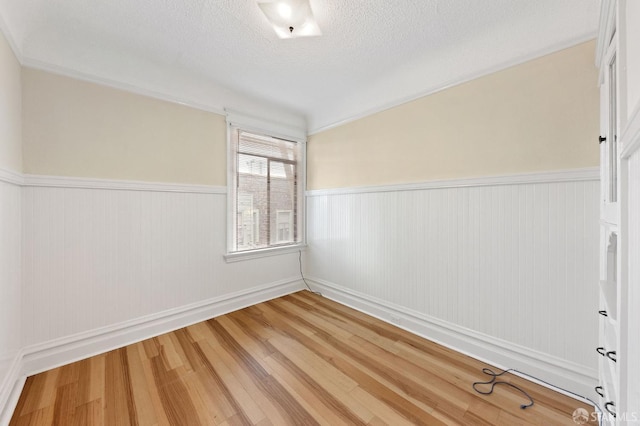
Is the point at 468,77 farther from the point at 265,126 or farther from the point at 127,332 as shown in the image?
the point at 127,332

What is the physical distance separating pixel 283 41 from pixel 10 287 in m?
2.49

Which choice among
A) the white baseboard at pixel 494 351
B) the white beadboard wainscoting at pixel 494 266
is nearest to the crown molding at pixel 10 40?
the white beadboard wainscoting at pixel 494 266

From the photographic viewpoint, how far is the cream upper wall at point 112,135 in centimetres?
176

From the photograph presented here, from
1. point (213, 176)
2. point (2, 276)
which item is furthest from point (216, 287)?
point (2, 276)

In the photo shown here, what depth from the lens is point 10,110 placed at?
4.93 feet

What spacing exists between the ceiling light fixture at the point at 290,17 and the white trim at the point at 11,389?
2.74 m

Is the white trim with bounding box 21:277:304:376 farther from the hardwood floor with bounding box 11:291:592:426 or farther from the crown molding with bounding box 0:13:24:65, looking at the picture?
the crown molding with bounding box 0:13:24:65

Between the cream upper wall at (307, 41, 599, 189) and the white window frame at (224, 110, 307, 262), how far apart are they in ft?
3.03

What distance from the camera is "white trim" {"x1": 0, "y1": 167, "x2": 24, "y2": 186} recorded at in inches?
53.6

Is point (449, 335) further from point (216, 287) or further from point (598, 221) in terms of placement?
point (216, 287)

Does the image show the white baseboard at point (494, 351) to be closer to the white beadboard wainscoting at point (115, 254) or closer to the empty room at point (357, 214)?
the empty room at point (357, 214)

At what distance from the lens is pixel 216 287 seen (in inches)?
104

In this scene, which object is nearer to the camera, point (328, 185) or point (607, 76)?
point (607, 76)

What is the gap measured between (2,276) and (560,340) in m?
3.42
